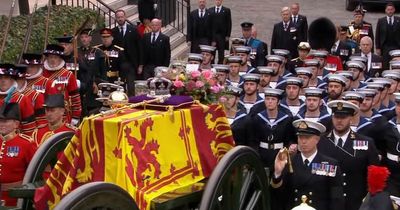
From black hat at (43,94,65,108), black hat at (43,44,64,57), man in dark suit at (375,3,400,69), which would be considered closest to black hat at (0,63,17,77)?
black hat at (43,44,64,57)

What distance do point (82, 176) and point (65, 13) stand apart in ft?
34.6

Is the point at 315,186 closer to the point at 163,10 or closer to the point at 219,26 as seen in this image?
the point at 219,26

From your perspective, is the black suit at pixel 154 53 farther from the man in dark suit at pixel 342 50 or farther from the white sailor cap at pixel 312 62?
the white sailor cap at pixel 312 62

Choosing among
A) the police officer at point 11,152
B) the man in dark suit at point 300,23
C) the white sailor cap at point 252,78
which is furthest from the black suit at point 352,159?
the man in dark suit at point 300,23

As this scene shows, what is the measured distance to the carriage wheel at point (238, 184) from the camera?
788 centimetres

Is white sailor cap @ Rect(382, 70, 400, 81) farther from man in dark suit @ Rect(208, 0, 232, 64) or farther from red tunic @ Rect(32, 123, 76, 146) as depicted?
man in dark suit @ Rect(208, 0, 232, 64)

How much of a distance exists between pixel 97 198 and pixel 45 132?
3.17 m

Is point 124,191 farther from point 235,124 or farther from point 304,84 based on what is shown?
point 304,84

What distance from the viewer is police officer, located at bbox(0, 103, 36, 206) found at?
9.30m

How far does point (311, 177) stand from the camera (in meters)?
9.09

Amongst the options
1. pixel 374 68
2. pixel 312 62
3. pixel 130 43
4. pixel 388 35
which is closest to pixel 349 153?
pixel 312 62

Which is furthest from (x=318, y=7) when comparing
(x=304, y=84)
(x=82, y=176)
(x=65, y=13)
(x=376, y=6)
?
(x=82, y=176)

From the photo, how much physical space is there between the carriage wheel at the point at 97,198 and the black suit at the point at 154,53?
409 inches

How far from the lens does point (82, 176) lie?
778 centimetres
